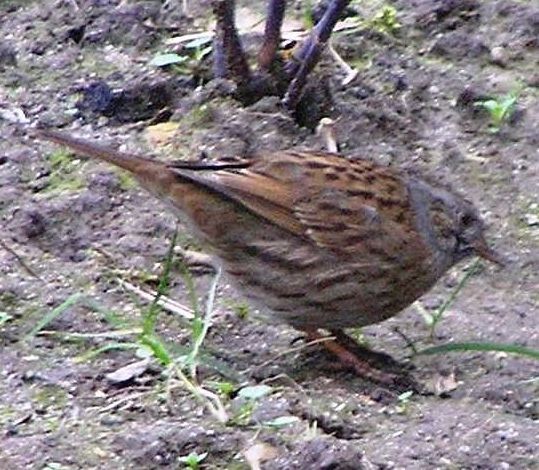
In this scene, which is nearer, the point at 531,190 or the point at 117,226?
the point at 117,226

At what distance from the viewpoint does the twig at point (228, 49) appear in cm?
563

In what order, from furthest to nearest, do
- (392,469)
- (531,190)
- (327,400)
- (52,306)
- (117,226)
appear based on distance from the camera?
1. (531,190)
2. (117,226)
3. (52,306)
4. (327,400)
5. (392,469)

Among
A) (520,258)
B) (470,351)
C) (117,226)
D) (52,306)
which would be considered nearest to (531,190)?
(520,258)

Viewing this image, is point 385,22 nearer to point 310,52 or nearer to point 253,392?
point 310,52

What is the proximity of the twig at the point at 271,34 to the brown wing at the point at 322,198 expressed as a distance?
0.87m

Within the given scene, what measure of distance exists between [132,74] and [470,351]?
1865mm

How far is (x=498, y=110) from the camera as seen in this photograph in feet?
19.7

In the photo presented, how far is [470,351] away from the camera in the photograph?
191 inches

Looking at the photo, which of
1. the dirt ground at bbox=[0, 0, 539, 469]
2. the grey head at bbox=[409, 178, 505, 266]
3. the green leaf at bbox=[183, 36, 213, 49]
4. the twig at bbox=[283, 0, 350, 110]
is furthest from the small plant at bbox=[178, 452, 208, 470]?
the green leaf at bbox=[183, 36, 213, 49]

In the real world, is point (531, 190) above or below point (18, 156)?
below

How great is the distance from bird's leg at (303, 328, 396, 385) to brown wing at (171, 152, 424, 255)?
26cm

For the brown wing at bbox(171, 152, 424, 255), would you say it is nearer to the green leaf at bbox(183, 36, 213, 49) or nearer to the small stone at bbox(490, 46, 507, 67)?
the green leaf at bbox(183, 36, 213, 49)

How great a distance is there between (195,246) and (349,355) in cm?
82

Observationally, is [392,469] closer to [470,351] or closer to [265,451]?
[265,451]
